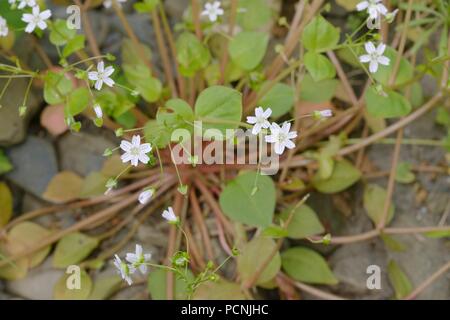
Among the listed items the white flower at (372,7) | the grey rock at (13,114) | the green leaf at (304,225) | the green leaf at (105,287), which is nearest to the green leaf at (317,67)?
the white flower at (372,7)

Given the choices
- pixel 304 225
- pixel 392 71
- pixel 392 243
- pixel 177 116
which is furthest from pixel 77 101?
pixel 392 243

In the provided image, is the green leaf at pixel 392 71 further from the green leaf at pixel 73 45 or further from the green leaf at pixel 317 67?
the green leaf at pixel 73 45

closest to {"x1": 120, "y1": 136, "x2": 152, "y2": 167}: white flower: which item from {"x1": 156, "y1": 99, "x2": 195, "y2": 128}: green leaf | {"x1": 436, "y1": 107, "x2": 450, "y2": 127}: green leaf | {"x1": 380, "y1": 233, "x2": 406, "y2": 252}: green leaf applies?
{"x1": 156, "y1": 99, "x2": 195, "y2": 128}: green leaf

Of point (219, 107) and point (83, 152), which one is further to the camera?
point (83, 152)

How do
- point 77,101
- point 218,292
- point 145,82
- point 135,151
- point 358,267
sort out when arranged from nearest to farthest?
point 135,151 → point 77,101 → point 218,292 → point 145,82 → point 358,267

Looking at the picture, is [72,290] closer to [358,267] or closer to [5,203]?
[5,203]

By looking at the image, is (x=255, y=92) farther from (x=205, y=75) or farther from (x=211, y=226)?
(x=211, y=226)

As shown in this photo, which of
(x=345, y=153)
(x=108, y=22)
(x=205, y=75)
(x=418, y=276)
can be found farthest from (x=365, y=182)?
(x=108, y=22)
